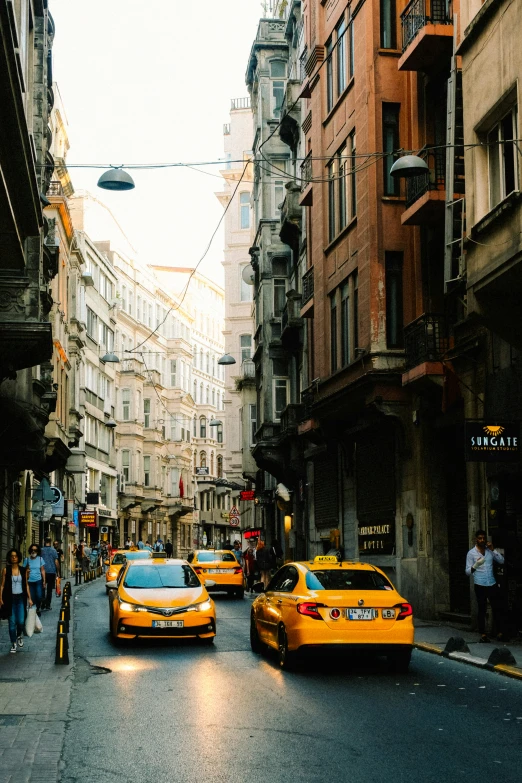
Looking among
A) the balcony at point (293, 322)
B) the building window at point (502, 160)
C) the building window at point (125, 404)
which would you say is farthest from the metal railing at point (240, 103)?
the building window at point (502, 160)

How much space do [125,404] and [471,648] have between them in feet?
242

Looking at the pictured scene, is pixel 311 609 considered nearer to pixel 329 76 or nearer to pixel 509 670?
pixel 509 670

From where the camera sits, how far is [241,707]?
11.9m

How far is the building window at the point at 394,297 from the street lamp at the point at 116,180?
24.2ft

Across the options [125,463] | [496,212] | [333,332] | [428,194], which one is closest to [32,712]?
[496,212]

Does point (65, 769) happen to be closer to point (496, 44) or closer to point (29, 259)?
point (496, 44)

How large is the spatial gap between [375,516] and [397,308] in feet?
17.8

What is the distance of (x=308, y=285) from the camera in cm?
3456

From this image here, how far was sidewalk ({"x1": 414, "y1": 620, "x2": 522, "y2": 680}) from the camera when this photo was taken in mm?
15031

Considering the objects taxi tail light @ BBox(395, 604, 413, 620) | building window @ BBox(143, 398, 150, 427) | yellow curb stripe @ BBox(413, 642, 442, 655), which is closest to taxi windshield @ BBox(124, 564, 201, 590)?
yellow curb stripe @ BBox(413, 642, 442, 655)

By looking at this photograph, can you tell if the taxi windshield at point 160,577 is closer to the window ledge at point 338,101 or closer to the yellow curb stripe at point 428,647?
the yellow curb stripe at point 428,647

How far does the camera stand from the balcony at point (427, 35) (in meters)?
22.7

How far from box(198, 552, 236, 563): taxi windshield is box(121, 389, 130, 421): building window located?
5393 cm

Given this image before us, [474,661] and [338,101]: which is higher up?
[338,101]
